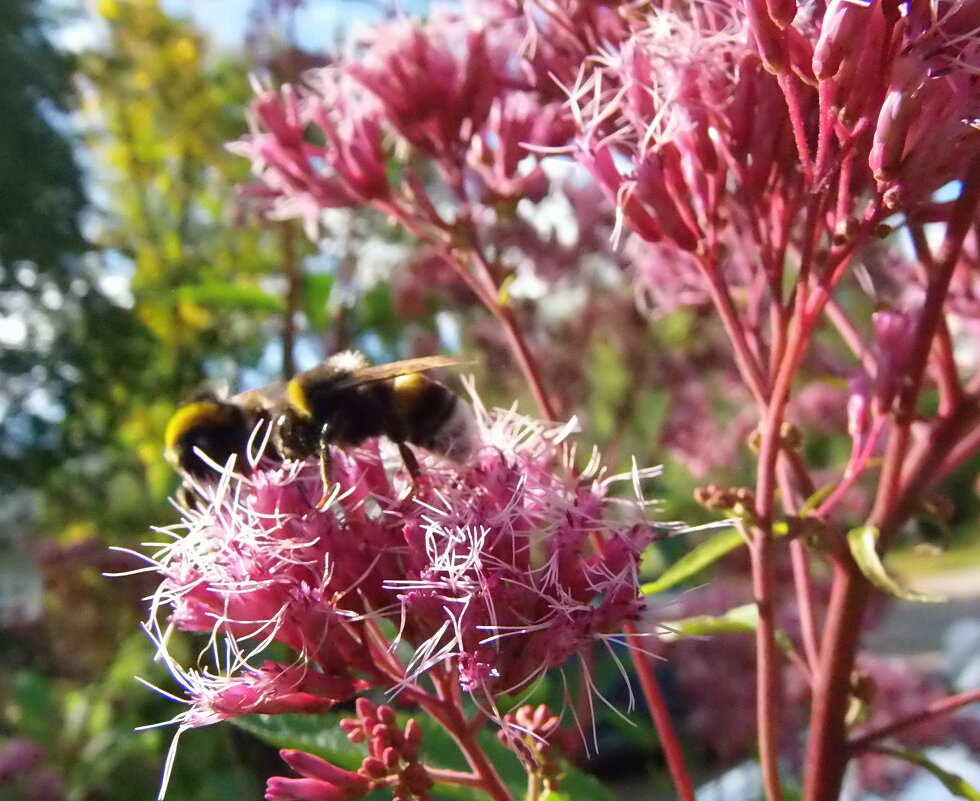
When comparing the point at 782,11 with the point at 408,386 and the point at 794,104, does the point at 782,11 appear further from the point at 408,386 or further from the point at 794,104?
the point at 408,386

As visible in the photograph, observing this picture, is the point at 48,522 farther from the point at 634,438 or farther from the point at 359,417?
the point at 359,417

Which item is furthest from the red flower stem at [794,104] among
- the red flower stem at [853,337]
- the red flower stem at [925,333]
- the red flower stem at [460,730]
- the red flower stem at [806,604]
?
the red flower stem at [460,730]

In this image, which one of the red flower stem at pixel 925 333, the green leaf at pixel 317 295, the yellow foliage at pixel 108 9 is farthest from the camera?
the yellow foliage at pixel 108 9

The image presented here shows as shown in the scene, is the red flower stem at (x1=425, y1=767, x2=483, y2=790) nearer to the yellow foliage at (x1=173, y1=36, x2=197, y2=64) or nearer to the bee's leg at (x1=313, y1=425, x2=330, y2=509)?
the bee's leg at (x1=313, y1=425, x2=330, y2=509)

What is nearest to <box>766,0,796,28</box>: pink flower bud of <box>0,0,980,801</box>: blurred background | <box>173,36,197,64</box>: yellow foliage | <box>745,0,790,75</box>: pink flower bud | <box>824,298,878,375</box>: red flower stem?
<box>745,0,790,75</box>: pink flower bud

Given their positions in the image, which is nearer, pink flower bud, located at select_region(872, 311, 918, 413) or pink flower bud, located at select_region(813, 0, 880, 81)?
pink flower bud, located at select_region(813, 0, 880, 81)

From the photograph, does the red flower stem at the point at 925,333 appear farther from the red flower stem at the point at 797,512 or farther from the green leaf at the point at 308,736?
the green leaf at the point at 308,736
